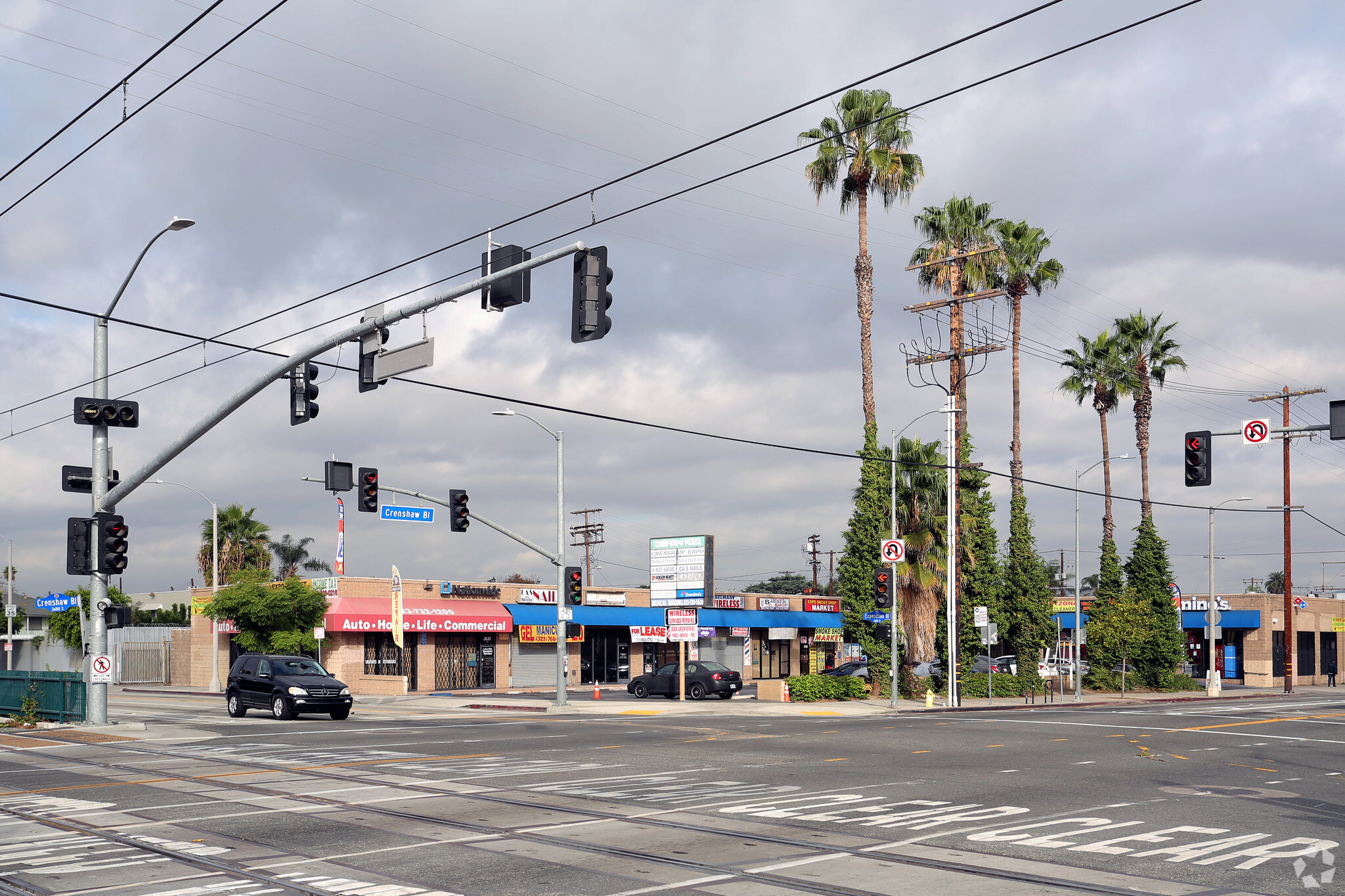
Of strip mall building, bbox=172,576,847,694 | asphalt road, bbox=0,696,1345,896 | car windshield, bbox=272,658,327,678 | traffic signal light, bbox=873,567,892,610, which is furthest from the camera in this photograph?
strip mall building, bbox=172,576,847,694

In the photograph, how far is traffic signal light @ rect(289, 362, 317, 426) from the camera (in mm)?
19391

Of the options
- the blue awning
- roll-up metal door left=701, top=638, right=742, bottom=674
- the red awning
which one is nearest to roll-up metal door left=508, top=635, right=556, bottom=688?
the blue awning

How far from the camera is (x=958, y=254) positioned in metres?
48.0

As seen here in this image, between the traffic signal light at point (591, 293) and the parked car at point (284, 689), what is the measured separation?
19865mm

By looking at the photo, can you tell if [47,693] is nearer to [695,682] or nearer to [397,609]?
[397,609]

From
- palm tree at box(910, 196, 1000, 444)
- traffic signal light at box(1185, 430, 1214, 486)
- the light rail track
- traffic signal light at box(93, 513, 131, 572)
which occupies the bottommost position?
the light rail track

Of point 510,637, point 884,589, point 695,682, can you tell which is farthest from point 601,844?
point 510,637

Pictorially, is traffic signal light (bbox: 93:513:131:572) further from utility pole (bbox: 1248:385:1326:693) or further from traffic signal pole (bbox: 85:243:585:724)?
utility pole (bbox: 1248:385:1326:693)

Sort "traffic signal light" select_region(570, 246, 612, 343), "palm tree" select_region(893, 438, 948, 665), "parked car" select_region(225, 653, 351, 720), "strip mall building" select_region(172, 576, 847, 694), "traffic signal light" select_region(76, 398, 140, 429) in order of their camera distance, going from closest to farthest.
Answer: "traffic signal light" select_region(570, 246, 612, 343)
"traffic signal light" select_region(76, 398, 140, 429)
"parked car" select_region(225, 653, 351, 720)
"palm tree" select_region(893, 438, 948, 665)
"strip mall building" select_region(172, 576, 847, 694)

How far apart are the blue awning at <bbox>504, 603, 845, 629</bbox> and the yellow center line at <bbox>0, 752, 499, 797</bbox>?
116 feet

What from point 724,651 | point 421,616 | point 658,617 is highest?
point 421,616

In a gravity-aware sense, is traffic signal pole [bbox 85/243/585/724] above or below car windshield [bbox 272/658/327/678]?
→ above

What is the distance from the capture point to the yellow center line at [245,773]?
15352 mm

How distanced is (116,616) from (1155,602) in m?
46.8
